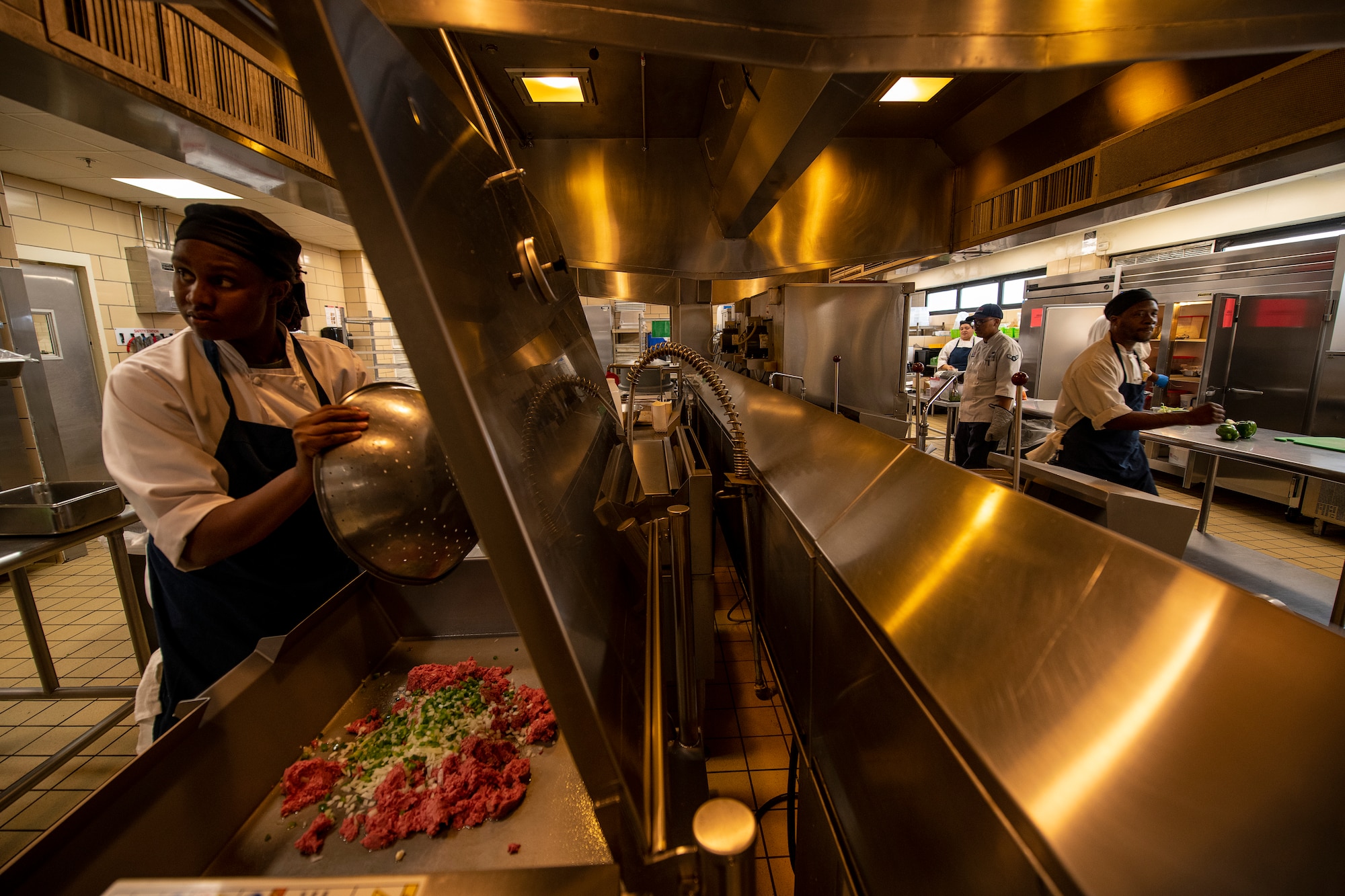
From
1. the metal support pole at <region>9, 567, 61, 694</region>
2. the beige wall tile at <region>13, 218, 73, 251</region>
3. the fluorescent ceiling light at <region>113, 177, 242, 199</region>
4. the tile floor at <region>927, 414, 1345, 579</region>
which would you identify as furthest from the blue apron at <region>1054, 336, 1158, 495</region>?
the beige wall tile at <region>13, 218, 73, 251</region>

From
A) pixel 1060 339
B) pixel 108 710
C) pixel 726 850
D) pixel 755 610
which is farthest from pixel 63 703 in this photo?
pixel 1060 339

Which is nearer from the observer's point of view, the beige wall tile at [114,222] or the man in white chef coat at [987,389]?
the man in white chef coat at [987,389]

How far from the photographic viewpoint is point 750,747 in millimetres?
1819

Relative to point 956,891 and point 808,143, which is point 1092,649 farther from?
point 808,143

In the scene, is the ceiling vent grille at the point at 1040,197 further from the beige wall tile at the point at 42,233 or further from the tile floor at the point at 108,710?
the beige wall tile at the point at 42,233

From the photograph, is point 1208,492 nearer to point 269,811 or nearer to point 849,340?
point 849,340

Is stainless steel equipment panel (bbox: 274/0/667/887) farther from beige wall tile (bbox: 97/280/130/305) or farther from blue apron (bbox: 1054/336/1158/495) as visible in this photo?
beige wall tile (bbox: 97/280/130/305)

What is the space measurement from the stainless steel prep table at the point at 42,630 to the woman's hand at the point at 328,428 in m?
1.88

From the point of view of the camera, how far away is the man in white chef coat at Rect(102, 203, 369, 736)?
83 centimetres

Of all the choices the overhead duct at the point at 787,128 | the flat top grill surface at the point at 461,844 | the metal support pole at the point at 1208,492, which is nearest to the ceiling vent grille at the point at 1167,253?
the metal support pole at the point at 1208,492

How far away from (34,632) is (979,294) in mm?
12303

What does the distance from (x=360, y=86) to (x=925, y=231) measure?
2916mm

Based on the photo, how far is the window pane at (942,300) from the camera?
10.8m

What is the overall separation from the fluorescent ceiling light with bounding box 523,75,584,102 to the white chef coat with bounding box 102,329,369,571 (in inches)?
68.8
